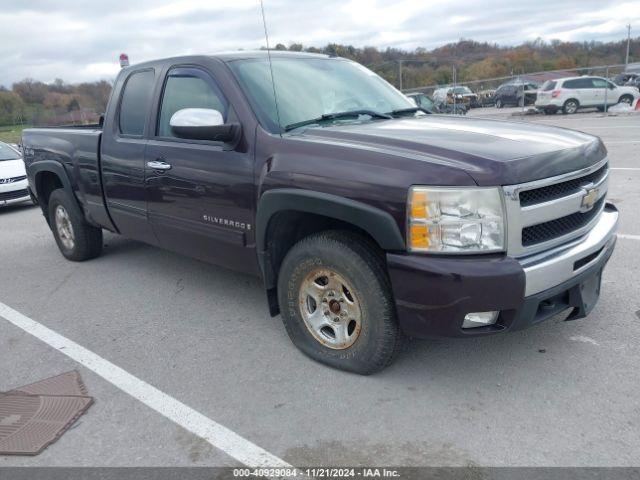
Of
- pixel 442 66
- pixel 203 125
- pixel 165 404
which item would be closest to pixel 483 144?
pixel 203 125

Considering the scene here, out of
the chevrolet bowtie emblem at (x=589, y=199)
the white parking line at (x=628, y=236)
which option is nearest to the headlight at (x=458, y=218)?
the chevrolet bowtie emblem at (x=589, y=199)

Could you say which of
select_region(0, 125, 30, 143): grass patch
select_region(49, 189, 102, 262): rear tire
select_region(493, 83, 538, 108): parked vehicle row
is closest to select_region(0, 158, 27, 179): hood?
select_region(49, 189, 102, 262): rear tire

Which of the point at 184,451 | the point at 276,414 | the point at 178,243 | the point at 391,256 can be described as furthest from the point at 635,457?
the point at 178,243

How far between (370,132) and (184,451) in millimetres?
2006

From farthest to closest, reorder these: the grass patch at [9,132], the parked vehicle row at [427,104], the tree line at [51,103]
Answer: the grass patch at [9,132] < the tree line at [51,103] < the parked vehicle row at [427,104]

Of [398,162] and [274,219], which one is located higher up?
[398,162]

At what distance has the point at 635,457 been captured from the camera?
2508mm

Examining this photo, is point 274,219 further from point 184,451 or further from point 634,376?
point 634,376

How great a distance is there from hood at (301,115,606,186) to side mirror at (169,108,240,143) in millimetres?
487

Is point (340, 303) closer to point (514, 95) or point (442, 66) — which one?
point (514, 95)

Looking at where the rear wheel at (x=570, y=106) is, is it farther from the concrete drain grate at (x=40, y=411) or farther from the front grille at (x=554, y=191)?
the concrete drain grate at (x=40, y=411)

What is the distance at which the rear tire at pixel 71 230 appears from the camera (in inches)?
227

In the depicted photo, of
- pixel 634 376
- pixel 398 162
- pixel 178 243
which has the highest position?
pixel 398 162

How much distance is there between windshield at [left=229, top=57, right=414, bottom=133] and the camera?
368cm
